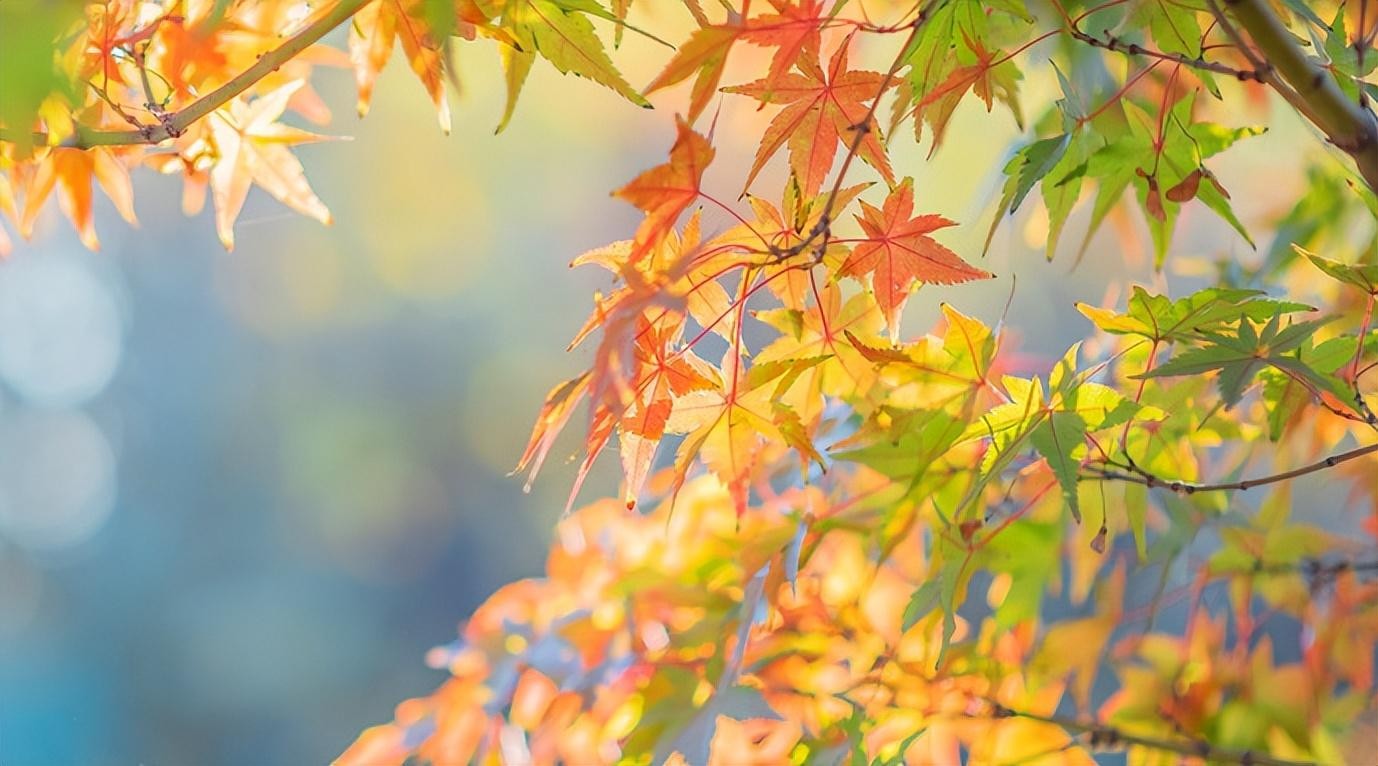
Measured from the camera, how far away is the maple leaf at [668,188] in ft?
1.14

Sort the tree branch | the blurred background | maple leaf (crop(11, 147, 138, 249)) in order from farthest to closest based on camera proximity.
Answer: the blurred background → maple leaf (crop(11, 147, 138, 249)) → the tree branch

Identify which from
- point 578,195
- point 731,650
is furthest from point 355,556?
point 731,650

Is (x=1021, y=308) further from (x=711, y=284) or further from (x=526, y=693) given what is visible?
(x=711, y=284)

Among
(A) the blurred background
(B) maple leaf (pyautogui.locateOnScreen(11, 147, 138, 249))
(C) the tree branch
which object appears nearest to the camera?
(C) the tree branch

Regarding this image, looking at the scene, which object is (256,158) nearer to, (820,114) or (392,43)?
(392,43)

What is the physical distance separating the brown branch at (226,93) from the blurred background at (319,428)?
257cm

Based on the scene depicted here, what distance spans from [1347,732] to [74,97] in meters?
0.98

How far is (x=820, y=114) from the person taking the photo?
0.40 meters

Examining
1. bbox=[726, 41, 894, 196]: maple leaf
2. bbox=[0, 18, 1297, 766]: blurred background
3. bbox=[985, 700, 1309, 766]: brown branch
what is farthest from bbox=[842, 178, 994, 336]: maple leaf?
bbox=[0, 18, 1297, 766]: blurred background

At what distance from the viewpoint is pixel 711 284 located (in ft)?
1.39

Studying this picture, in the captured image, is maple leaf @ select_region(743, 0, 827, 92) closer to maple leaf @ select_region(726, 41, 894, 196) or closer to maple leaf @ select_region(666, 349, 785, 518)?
maple leaf @ select_region(726, 41, 894, 196)

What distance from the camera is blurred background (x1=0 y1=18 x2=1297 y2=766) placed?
3.13 m

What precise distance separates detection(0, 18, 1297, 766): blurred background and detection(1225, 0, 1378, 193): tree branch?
2633 millimetres

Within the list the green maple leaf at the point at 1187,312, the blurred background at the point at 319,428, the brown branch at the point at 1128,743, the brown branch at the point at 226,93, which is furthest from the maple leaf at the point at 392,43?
the blurred background at the point at 319,428
